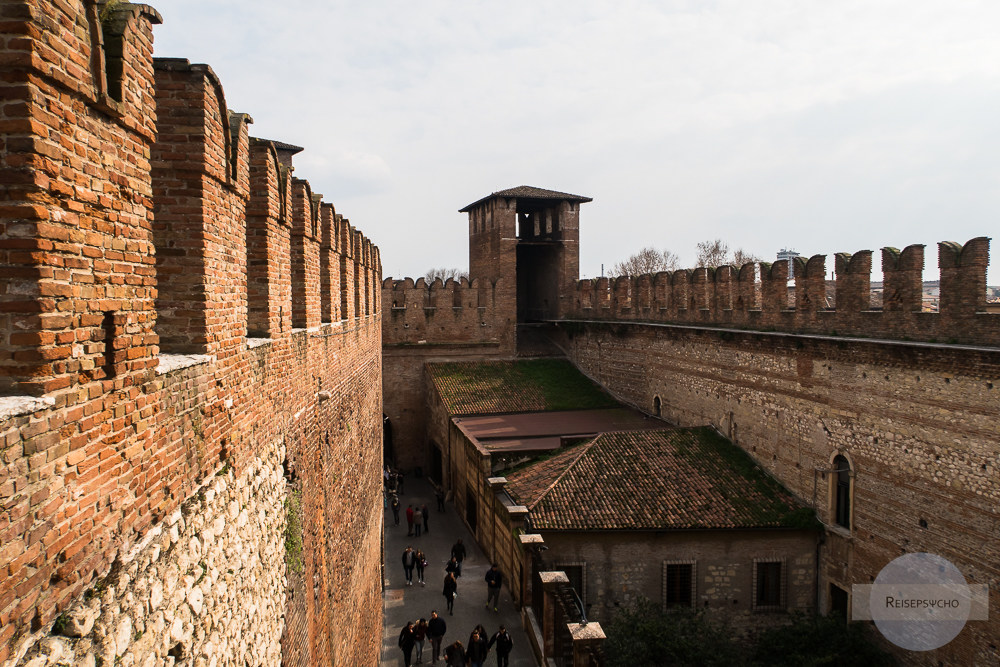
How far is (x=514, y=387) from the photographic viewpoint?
24734 millimetres

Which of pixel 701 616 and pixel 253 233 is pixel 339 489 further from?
pixel 701 616

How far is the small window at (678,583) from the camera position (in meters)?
14.7

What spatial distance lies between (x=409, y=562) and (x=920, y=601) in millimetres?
10362

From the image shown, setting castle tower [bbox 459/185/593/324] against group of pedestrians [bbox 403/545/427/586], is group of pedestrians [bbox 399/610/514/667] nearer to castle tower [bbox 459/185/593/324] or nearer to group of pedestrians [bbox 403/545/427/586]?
group of pedestrians [bbox 403/545/427/586]

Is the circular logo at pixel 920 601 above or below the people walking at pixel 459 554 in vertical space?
above

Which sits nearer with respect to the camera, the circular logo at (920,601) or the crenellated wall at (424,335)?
the circular logo at (920,601)

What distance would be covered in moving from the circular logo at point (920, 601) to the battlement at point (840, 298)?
4011 millimetres

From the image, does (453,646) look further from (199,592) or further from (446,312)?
(446,312)

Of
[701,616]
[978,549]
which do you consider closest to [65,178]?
[978,549]

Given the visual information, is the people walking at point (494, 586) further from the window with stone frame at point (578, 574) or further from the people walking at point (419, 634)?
the people walking at point (419, 634)

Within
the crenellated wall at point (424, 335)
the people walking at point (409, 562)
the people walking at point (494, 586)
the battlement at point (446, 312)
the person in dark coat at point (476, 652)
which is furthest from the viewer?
the battlement at point (446, 312)

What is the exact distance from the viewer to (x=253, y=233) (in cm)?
462

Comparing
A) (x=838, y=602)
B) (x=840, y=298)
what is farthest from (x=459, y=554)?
(x=840, y=298)

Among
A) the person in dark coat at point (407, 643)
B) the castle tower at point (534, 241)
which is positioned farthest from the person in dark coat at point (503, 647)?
A: the castle tower at point (534, 241)
